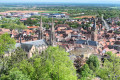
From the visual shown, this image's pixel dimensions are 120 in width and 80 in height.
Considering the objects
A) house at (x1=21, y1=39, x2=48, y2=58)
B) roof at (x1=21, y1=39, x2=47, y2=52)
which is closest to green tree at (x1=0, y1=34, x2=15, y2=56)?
house at (x1=21, y1=39, x2=48, y2=58)

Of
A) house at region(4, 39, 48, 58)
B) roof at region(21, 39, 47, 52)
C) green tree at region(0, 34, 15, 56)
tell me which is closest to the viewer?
green tree at region(0, 34, 15, 56)

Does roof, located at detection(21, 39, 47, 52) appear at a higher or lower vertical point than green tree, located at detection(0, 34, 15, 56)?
lower

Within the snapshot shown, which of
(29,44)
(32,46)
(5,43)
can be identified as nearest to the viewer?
(5,43)

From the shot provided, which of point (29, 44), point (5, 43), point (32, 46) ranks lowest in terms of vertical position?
point (32, 46)

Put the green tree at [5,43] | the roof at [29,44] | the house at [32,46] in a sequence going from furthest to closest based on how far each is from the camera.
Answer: the roof at [29,44]
the house at [32,46]
the green tree at [5,43]

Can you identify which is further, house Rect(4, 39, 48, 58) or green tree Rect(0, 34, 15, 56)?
house Rect(4, 39, 48, 58)

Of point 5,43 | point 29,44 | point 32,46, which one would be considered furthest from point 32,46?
point 5,43

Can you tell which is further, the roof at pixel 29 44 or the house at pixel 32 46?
the roof at pixel 29 44

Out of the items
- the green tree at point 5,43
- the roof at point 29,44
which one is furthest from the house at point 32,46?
the green tree at point 5,43

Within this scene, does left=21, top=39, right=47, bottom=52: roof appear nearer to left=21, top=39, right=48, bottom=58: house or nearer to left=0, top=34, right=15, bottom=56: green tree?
left=21, top=39, right=48, bottom=58: house

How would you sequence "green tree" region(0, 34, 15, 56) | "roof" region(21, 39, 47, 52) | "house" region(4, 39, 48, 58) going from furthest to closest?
"roof" region(21, 39, 47, 52) → "house" region(4, 39, 48, 58) → "green tree" region(0, 34, 15, 56)

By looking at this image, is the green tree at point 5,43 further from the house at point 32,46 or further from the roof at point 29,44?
the roof at point 29,44

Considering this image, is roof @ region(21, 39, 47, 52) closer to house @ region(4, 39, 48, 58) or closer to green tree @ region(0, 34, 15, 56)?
house @ region(4, 39, 48, 58)

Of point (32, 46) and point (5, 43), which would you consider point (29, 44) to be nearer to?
point (32, 46)
